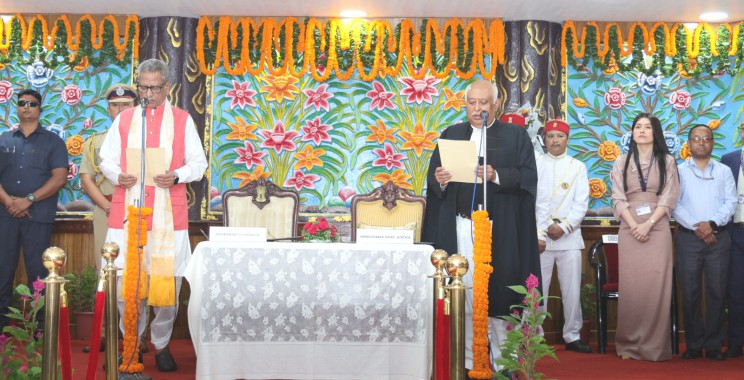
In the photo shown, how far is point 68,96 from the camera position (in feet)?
26.3

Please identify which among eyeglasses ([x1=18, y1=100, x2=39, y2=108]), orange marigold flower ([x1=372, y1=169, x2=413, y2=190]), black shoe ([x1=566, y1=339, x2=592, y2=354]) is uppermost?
eyeglasses ([x1=18, y1=100, x2=39, y2=108])

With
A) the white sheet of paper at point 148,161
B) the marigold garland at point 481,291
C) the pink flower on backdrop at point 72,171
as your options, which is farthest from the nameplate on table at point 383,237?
the pink flower on backdrop at point 72,171

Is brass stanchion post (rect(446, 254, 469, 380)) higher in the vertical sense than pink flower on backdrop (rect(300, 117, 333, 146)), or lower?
lower

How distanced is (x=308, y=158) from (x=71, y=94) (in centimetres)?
208

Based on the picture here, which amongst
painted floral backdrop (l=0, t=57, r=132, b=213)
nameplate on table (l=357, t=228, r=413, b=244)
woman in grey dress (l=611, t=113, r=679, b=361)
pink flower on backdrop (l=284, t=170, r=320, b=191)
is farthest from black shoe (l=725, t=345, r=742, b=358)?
painted floral backdrop (l=0, t=57, r=132, b=213)

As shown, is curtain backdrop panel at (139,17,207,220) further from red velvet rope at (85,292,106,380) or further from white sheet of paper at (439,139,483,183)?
red velvet rope at (85,292,106,380)

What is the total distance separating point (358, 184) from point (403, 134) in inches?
22.7

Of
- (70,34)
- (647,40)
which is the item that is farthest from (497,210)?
(70,34)

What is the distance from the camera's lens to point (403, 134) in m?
8.09

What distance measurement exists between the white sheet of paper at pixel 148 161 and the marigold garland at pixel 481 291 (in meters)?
1.88

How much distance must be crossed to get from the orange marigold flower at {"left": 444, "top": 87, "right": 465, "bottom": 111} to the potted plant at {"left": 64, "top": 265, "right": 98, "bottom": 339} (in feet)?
10.6

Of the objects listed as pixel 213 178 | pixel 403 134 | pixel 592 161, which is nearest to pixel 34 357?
pixel 213 178

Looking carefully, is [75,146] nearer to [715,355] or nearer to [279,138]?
[279,138]

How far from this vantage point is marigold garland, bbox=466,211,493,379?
462 cm
